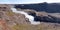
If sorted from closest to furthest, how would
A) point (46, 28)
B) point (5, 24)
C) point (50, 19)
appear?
point (5, 24)
point (46, 28)
point (50, 19)

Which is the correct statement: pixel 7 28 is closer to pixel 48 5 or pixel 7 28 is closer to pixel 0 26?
pixel 0 26

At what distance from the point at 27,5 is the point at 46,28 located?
1287cm

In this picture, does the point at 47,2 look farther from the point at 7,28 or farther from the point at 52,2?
the point at 7,28

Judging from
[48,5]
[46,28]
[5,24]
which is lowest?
[48,5]

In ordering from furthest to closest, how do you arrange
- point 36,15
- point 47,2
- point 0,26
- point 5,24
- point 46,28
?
point 47,2, point 36,15, point 46,28, point 5,24, point 0,26

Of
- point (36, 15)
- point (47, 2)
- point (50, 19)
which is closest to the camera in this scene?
point (50, 19)

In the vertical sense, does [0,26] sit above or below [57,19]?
above

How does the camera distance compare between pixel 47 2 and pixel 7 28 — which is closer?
pixel 7 28

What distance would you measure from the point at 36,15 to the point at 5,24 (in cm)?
734

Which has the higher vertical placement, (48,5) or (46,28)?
(46,28)

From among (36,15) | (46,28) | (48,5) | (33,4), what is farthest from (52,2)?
(46,28)

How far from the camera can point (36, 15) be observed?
47.2ft

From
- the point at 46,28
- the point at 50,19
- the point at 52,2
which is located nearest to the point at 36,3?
the point at 52,2

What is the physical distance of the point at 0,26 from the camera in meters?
6.65
